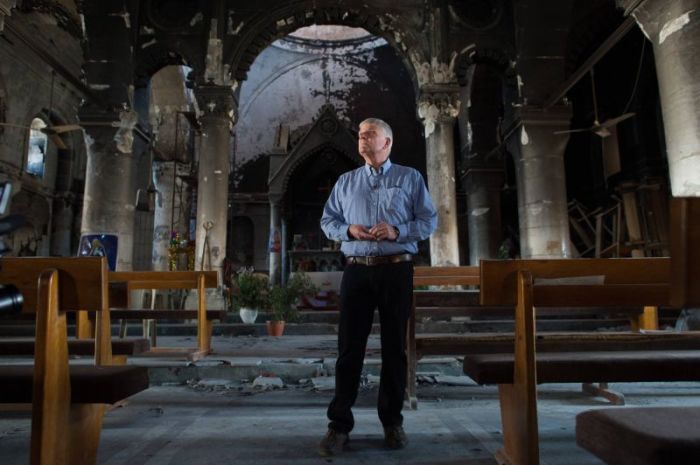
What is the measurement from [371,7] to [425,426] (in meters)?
9.89

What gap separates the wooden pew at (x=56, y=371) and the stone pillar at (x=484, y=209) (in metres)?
10.9

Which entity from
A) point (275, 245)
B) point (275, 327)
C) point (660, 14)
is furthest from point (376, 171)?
point (275, 245)

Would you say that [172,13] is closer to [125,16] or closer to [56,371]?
[125,16]

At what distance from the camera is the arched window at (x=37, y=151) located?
15.8 meters

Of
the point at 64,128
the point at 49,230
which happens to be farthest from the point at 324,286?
the point at 49,230

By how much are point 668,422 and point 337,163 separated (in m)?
16.7

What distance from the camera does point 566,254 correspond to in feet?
29.0

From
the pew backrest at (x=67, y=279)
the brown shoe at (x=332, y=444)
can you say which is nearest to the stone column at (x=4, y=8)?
the pew backrest at (x=67, y=279)

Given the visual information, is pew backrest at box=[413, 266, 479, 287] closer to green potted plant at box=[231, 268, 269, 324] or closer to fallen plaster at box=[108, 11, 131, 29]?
green potted plant at box=[231, 268, 269, 324]

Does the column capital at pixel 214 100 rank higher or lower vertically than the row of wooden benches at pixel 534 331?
higher

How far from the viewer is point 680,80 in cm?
497

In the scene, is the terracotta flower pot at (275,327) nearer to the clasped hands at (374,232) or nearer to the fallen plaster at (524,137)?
the clasped hands at (374,232)

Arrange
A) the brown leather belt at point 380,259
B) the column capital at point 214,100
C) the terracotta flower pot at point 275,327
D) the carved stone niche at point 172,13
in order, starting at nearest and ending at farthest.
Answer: the brown leather belt at point 380,259 → the terracotta flower pot at point 275,327 → the column capital at point 214,100 → the carved stone niche at point 172,13

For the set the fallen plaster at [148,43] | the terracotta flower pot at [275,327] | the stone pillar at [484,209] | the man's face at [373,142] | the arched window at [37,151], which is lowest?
the terracotta flower pot at [275,327]
